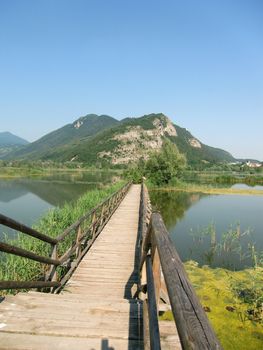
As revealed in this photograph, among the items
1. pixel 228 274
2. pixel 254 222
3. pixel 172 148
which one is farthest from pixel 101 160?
pixel 228 274

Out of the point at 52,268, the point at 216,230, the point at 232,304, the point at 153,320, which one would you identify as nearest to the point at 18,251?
the point at 52,268

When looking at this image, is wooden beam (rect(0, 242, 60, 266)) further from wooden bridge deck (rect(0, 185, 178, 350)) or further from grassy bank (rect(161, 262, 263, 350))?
grassy bank (rect(161, 262, 263, 350))

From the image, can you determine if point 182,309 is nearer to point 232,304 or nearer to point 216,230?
point 232,304

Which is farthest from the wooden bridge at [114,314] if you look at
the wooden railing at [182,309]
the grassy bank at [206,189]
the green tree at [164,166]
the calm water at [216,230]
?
the green tree at [164,166]

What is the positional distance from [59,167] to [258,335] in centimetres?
12031

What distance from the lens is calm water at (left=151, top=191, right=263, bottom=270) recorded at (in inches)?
527

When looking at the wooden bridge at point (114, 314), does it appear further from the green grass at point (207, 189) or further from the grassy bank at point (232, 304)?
the green grass at point (207, 189)

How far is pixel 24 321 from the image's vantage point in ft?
10.2

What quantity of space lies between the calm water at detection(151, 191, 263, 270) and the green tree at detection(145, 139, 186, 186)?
1456 cm

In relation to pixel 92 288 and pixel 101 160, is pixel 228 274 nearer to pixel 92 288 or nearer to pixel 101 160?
pixel 92 288

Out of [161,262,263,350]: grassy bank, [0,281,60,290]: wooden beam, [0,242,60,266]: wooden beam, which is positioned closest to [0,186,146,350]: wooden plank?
[0,281,60,290]: wooden beam

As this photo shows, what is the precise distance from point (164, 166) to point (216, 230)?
2738 cm

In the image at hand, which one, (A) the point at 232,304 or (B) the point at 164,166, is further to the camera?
(B) the point at 164,166

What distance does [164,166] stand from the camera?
45219 mm
